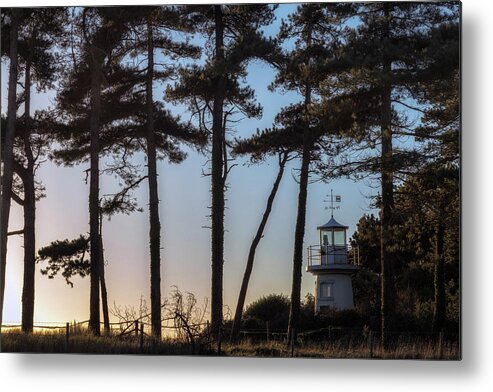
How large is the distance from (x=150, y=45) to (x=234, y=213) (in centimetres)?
172

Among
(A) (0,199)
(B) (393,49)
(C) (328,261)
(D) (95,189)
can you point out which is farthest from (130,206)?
(B) (393,49)

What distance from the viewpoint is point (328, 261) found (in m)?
10.0

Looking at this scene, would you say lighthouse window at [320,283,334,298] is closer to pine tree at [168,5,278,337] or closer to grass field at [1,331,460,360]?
grass field at [1,331,460,360]

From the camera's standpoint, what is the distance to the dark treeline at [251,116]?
9.87 m

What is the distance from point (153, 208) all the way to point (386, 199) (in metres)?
2.11

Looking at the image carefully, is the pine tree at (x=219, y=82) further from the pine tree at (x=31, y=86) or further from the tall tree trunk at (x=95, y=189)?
the pine tree at (x=31, y=86)

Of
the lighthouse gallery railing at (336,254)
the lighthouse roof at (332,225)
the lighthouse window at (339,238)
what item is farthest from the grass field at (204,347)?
the lighthouse roof at (332,225)

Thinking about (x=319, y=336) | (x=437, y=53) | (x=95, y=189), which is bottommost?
(x=319, y=336)

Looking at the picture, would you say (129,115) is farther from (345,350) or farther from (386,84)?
(345,350)

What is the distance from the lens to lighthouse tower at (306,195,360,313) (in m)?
9.91

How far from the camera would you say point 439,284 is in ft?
32.0

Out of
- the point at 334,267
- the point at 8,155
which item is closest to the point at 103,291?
the point at 8,155

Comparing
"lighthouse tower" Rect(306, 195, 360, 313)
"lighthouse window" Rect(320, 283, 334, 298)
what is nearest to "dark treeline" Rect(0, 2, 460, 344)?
"lighthouse tower" Rect(306, 195, 360, 313)

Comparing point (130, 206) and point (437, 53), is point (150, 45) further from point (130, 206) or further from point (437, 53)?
point (437, 53)
